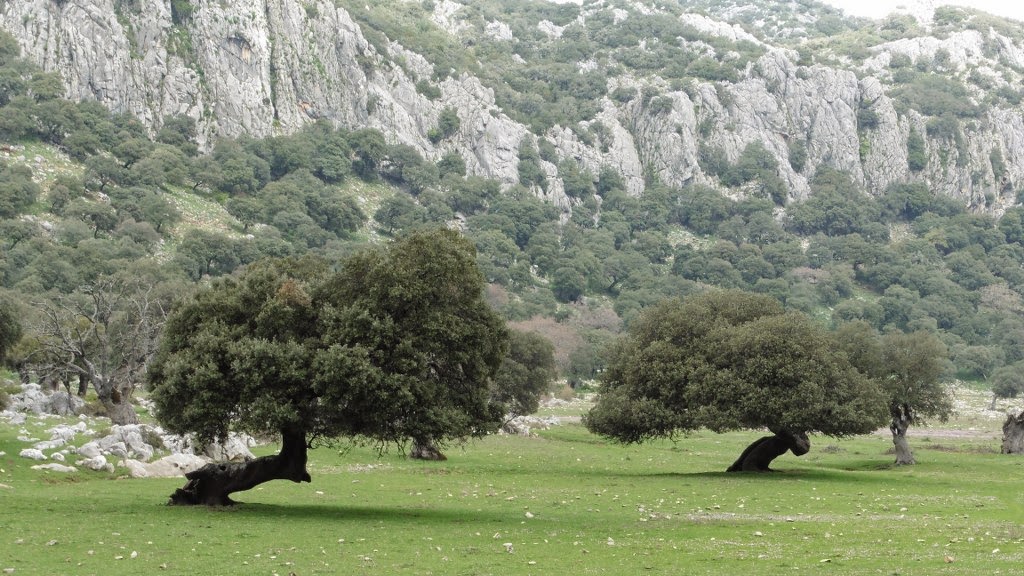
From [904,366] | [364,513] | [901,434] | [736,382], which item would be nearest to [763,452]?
[736,382]

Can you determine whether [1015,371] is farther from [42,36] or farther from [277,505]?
[42,36]

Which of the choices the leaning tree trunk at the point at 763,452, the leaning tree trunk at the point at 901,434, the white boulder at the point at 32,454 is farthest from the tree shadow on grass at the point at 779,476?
the white boulder at the point at 32,454

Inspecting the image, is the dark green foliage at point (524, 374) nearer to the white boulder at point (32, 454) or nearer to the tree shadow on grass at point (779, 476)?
the tree shadow on grass at point (779, 476)

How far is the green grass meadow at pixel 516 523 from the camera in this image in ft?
68.8

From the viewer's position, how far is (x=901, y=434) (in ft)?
194

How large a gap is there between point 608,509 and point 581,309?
6270 inches

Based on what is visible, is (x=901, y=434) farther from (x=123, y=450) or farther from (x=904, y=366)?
(x=123, y=450)

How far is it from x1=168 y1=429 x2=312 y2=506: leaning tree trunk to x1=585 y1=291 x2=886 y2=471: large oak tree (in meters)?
19.7

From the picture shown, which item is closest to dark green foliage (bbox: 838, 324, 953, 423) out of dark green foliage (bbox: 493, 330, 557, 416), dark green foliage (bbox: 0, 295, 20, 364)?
dark green foliage (bbox: 493, 330, 557, 416)

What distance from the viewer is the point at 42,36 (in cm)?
18275

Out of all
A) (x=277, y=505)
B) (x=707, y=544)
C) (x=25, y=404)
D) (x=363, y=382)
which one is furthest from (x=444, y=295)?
(x=25, y=404)

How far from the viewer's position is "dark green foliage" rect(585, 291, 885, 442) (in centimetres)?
4444

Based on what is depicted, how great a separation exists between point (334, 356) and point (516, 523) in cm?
696

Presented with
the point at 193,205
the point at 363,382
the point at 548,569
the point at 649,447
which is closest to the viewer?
the point at 548,569
